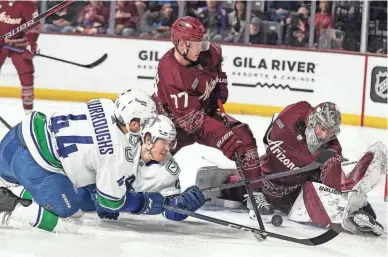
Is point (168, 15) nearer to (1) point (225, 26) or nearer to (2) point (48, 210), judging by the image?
(1) point (225, 26)

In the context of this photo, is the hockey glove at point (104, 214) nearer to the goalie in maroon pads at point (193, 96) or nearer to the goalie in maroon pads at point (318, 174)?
the goalie in maroon pads at point (193, 96)

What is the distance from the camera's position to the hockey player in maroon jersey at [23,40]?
6699 millimetres

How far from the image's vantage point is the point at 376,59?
7105mm

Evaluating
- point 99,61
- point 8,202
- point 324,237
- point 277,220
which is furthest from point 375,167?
point 99,61

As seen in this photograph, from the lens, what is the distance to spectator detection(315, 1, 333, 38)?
738cm

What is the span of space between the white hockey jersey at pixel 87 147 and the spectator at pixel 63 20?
4.02m

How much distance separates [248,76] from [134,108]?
150 inches

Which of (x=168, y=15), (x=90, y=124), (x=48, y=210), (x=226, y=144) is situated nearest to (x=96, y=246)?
(x=48, y=210)

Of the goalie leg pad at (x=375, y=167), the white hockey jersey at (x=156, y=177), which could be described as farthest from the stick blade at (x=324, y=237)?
the white hockey jersey at (x=156, y=177)

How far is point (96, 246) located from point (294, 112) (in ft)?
3.72

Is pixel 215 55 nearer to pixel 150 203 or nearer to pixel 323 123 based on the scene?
pixel 323 123

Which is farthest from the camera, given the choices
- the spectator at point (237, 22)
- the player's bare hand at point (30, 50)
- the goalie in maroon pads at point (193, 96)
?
the spectator at point (237, 22)

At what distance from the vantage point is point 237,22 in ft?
24.7

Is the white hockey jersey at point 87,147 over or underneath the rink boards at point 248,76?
over
